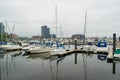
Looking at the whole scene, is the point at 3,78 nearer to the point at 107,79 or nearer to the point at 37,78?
the point at 37,78

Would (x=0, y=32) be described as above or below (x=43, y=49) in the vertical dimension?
above

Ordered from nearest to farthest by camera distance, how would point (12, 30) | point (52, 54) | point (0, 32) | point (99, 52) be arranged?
point (52, 54), point (99, 52), point (12, 30), point (0, 32)

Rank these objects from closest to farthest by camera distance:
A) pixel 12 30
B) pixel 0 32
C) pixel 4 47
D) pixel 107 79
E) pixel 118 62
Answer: pixel 107 79, pixel 118 62, pixel 4 47, pixel 12 30, pixel 0 32

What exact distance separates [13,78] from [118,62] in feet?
42.9

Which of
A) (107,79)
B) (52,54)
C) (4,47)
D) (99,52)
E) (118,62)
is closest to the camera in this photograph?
(107,79)

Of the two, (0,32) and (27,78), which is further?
(0,32)

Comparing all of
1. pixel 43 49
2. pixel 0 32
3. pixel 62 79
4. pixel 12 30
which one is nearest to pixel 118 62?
pixel 62 79

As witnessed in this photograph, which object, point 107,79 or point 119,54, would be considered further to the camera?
point 119,54

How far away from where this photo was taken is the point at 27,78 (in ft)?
37.3

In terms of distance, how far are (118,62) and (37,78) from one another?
451 inches

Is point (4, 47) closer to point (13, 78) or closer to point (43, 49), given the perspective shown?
point (43, 49)

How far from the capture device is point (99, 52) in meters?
28.4

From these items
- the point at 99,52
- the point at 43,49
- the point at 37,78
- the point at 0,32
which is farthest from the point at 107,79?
the point at 0,32

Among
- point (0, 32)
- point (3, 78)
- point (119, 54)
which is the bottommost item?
point (3, 78)
